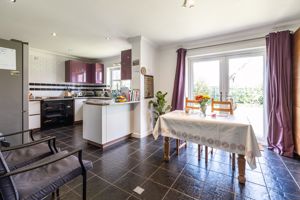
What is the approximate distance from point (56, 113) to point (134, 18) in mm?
3673

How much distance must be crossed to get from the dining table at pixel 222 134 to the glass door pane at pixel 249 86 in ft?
5.43

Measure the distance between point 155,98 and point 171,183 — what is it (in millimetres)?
2580

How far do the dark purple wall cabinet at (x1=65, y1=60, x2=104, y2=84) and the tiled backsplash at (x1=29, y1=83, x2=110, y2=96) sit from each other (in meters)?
0.30

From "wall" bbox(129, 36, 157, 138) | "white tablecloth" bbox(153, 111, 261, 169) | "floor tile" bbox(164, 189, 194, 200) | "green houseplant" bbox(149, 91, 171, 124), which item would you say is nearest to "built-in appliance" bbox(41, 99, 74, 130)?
"wall" bbox(129, 36, 157, 138)

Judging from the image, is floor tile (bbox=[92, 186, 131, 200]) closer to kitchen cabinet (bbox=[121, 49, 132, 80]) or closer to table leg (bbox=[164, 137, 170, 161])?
table leg (bbox=[164, 137, 170, 161])

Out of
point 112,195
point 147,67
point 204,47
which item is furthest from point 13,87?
point 204,47

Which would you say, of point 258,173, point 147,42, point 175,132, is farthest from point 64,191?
point 147,42

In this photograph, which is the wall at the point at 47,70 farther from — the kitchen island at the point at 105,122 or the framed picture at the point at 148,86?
the framed picture at the point at 148,86

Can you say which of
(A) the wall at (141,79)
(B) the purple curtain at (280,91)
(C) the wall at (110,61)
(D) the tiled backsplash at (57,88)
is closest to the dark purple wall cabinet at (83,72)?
(C) the wall at (110,61)

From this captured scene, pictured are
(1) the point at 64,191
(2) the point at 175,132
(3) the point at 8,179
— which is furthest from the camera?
(2) the point at 175,132

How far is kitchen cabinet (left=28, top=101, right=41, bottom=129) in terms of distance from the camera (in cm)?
391

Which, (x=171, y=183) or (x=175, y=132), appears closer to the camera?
(x=171, y=183)

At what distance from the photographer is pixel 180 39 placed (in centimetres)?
358

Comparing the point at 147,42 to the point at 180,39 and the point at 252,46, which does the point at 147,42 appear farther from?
the point at 252,46
